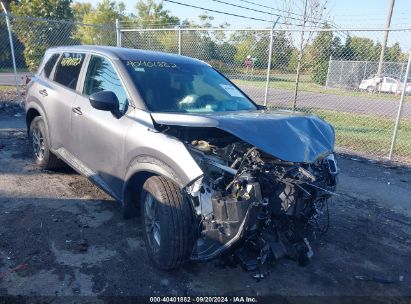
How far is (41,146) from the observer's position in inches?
221

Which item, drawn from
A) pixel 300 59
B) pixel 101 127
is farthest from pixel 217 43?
pixel 101 127

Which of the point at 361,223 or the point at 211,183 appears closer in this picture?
the point at 211,183

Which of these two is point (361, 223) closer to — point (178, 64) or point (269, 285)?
point (269, 285)

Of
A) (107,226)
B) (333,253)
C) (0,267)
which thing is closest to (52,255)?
(0,267)

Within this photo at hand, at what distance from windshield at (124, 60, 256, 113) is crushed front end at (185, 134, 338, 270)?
79 centimetres

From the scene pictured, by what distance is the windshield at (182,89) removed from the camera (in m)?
3.76

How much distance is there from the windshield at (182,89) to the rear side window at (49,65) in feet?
6.44

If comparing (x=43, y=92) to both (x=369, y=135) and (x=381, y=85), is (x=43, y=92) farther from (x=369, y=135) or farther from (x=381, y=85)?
(x=381, y=85)

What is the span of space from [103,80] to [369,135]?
8.02 metres

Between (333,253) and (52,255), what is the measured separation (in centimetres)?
286

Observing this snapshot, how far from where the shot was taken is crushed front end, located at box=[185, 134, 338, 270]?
277cm

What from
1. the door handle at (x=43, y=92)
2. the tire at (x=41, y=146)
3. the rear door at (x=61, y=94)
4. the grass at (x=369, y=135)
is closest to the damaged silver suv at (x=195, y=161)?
the rear door at (x=61, y=94)

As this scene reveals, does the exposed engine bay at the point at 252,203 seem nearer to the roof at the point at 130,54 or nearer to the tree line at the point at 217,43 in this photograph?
the roof at the point at 130,54

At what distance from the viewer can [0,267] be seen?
323cm
